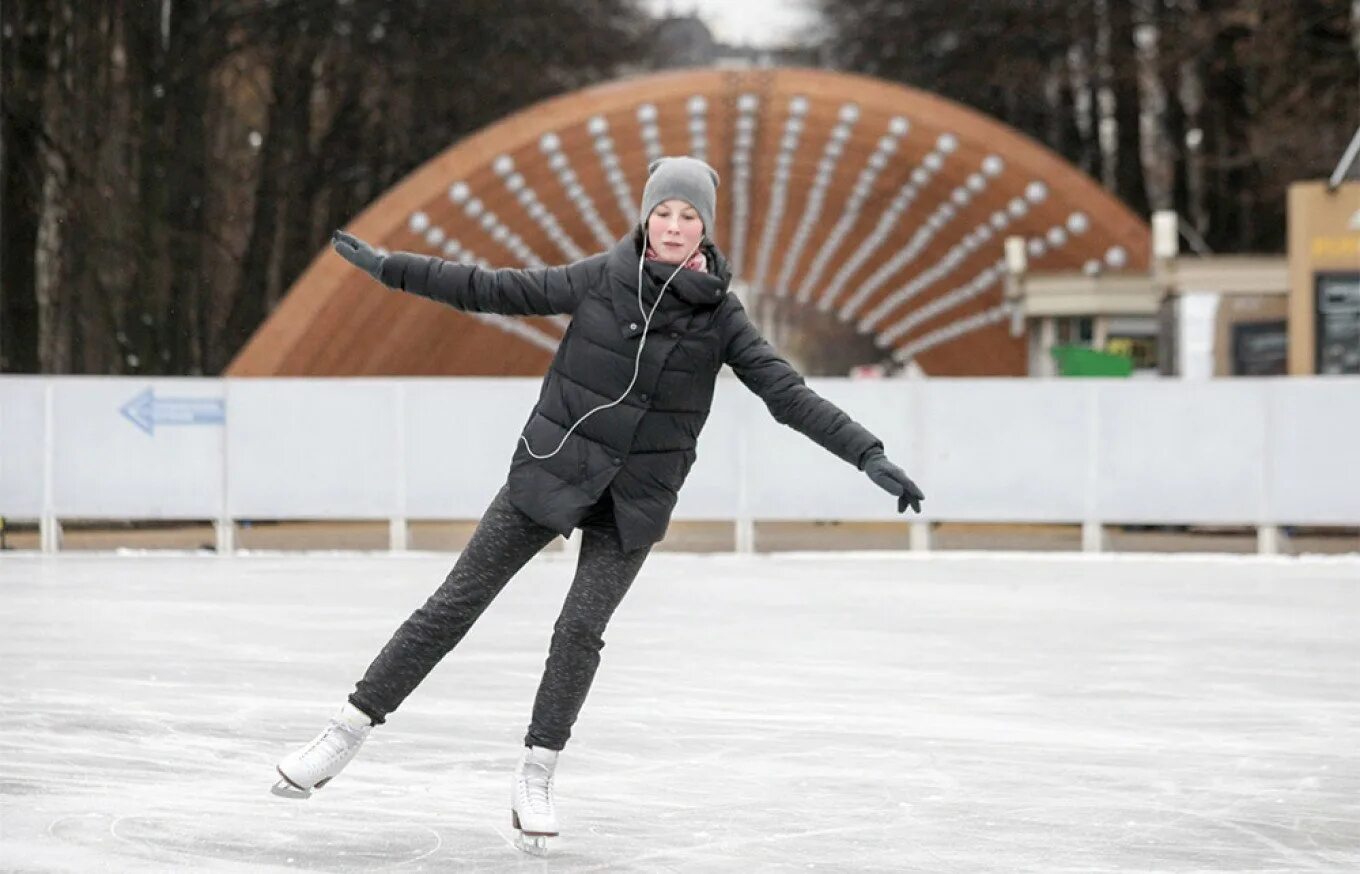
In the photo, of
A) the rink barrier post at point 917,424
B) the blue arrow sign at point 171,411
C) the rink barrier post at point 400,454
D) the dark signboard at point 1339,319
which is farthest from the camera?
the dark signboard at point 1339,319

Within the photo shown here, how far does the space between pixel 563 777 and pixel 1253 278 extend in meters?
16.9

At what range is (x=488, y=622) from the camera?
1189 cm

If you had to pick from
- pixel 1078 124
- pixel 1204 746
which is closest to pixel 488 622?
pixel 1204 746

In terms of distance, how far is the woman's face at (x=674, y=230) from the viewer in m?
5.80

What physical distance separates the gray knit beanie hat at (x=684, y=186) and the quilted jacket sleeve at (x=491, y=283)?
0.20 metres

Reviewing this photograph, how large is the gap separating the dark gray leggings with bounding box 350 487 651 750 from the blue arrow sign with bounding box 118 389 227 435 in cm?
1282

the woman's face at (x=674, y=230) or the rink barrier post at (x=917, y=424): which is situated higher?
the woman's face at (x=674, y=230)

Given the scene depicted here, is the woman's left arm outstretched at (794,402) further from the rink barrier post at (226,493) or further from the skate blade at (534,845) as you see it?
the rink barrier post at (226,493)

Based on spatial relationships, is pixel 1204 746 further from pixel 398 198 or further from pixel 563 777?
pixel 398 198

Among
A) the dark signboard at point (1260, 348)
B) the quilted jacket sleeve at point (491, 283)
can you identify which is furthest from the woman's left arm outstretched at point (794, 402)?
the dark signboard at point (1260, 348)

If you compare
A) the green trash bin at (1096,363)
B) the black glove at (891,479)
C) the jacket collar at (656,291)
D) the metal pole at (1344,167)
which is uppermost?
the metal pole at (1344,167)

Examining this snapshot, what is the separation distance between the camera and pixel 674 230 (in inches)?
228

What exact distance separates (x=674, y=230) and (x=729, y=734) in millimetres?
2593

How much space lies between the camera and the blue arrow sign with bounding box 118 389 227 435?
18453 millimetres
